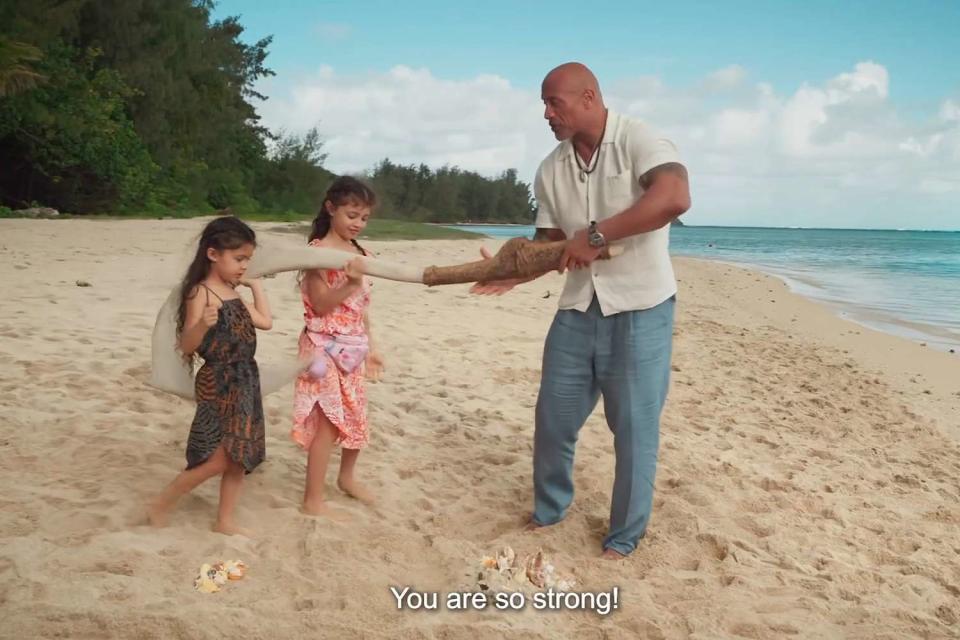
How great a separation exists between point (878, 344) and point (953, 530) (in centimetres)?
626

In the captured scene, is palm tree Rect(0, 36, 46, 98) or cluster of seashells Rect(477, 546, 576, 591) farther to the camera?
palm tree Rect(0, 36, 46, 98)

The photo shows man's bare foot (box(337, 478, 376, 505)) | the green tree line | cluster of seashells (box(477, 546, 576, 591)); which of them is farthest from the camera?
the green tree line

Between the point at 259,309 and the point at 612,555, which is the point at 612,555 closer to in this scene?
the point at 612,555

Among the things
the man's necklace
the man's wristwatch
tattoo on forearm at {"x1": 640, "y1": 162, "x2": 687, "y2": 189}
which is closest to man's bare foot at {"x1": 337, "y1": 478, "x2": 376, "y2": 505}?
the man's wristwatch

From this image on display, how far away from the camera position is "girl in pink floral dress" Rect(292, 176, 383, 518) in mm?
3514

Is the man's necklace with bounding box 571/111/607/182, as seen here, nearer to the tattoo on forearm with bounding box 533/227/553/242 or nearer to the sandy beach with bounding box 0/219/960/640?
the tattoo on forearm with bounding box 533/227/553/242

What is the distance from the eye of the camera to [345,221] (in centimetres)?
354

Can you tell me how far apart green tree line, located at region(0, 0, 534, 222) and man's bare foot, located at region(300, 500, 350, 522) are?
11.3 m

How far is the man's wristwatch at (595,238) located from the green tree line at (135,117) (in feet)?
38.1

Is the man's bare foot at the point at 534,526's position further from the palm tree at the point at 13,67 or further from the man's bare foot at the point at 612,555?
the palm tree at the point at 13,67

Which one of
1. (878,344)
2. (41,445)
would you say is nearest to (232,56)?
(878,344)

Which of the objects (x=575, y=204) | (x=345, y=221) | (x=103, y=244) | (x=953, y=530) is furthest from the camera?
(x=103, y=244)

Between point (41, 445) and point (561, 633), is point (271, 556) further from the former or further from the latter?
point (41, 445)

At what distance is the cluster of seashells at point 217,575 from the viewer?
2.75m
